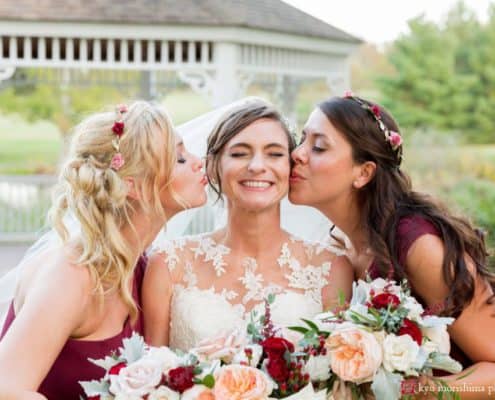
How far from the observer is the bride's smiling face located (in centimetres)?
402

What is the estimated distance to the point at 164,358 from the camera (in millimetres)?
3154

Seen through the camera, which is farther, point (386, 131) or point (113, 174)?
point (386, 131)

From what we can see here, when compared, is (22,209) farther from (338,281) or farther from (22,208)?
(338,281)

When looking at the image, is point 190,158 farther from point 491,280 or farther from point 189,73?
point 189,73

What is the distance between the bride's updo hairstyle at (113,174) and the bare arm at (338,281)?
0.92 meters

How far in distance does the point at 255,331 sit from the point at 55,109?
3318 centimetres

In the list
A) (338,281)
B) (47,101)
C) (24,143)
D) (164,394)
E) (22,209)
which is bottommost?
(24,143)

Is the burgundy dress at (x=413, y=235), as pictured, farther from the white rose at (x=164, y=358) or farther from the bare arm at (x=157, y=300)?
the white rose at (x=164, y=358)

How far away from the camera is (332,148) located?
4102 mm

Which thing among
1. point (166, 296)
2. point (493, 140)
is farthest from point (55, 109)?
point (166, 296)

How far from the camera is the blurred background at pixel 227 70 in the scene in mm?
13875

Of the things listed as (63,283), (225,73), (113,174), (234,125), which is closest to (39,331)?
(63,283)

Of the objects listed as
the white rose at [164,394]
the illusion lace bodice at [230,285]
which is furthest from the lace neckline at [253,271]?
the white rose at [164,394]

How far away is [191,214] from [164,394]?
89.1 inches
